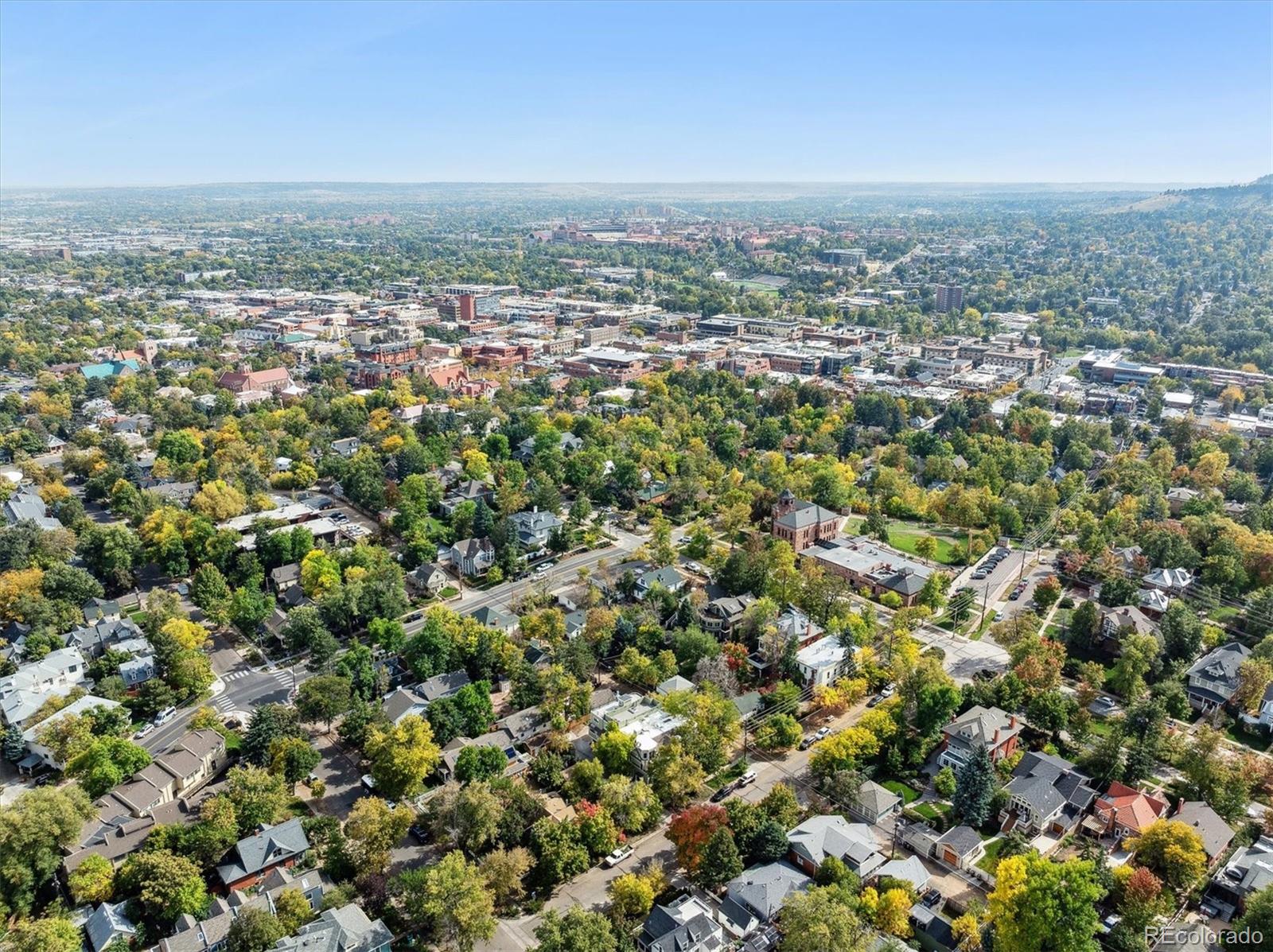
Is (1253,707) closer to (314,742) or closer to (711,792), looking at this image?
(711,792)

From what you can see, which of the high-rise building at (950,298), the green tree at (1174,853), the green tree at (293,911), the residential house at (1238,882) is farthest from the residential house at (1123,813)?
the high-rise building at (950,298)

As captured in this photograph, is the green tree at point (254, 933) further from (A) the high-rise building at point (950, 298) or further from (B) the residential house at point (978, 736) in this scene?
(A) the high-rise building at point (950, 298)

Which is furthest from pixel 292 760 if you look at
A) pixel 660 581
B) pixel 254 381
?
pixel 254 381

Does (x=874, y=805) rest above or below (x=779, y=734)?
below

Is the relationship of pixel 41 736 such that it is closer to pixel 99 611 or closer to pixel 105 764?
pixel 105 764

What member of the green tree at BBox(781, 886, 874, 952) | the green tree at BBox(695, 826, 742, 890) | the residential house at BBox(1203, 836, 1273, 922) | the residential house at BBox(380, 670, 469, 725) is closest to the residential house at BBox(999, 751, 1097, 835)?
the residential house at BBox(1203, 836, 1273, 922)

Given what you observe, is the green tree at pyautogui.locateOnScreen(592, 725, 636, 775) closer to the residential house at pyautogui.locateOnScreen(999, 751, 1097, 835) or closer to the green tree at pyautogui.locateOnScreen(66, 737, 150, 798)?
the residential house at pyautogui.locateOnScreen(999, 751, 1097, 835)

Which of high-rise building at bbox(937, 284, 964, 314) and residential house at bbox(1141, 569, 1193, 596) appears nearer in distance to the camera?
residential house at bbox(1141, 569, 1193, 596)
